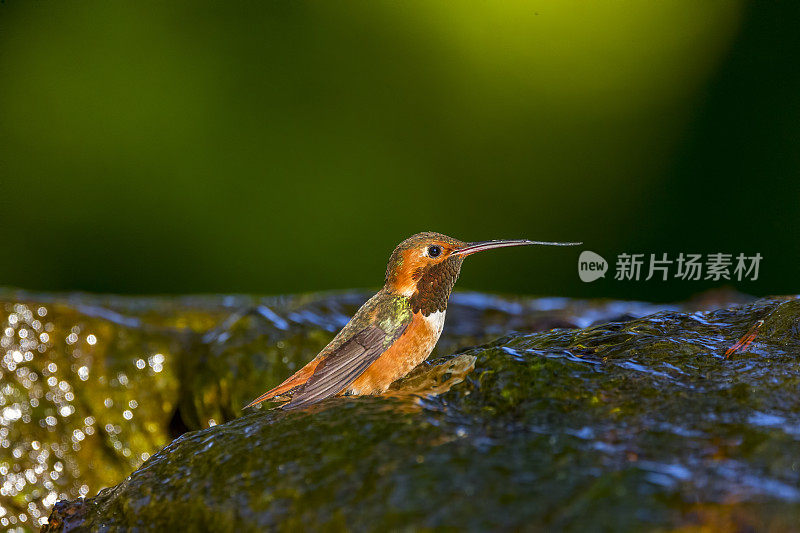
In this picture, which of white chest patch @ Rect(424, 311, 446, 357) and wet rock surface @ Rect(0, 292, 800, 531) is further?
white chest patch @ Rect(424, 311, 446, 357)

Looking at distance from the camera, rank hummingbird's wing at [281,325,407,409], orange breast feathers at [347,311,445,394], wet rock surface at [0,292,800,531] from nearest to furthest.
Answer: wet rock surface at [0,292,800,531]
hummingbird's wing at [281,325,407,409]
orange breast feathers at [347,311,445,394]

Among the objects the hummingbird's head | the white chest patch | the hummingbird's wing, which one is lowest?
the hummingbird's wing

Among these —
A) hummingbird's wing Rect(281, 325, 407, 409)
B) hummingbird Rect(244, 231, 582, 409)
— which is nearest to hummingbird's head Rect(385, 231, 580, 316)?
hummingbird Rect(244, 231, 582, 409)

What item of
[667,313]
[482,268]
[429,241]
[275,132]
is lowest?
[482,268]

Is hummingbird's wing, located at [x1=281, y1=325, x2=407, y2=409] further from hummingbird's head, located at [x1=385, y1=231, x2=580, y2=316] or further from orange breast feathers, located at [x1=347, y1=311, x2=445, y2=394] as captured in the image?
hummingbird's head, located at [x1=385, y1=231, x2=580, y2=316]

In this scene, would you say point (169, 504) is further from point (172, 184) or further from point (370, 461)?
point (172, 184)

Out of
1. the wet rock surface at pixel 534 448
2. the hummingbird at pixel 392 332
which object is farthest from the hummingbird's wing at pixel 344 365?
the wet rock surface at pixel 534 448

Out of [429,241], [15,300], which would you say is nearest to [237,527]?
[429,241]

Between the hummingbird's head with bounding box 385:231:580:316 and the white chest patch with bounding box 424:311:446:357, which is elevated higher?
the hummingbird's head with bounding box 385:231:580:316
